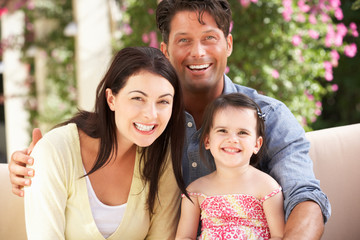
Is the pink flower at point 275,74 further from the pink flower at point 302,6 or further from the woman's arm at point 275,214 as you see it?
the woman's arm at point 275,214

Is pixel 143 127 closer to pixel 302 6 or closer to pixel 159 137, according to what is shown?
pixel 159 137

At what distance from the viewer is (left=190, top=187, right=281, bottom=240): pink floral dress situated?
231 centimetres

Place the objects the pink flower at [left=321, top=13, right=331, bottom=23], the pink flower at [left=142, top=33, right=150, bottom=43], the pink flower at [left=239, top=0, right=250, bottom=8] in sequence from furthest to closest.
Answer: the pink flower at [left=142, top=33, right=150, bottom=43], the pink flower at [left=321, top=13, right=331, bottom=23], the pink flower at [left=239, top=0, right=250, bottom=8]

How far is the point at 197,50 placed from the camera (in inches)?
109

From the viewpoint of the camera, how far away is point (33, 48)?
7.77 meters

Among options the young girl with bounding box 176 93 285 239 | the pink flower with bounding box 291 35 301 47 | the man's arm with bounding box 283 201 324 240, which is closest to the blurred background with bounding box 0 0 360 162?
the pink flower with bounding box 291 35 301 47

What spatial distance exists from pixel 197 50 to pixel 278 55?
204 cm

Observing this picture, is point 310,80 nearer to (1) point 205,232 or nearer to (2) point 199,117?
(2) point 199,117

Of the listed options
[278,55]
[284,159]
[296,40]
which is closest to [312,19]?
[296,40]

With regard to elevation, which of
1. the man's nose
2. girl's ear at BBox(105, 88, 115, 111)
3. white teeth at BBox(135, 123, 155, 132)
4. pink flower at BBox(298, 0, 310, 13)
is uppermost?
pink flower at BBox(298, 0, 310, 13)

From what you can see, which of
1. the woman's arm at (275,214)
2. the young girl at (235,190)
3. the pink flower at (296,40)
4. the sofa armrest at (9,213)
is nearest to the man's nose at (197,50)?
the young girl at (235,190)

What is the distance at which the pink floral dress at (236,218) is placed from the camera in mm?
2314

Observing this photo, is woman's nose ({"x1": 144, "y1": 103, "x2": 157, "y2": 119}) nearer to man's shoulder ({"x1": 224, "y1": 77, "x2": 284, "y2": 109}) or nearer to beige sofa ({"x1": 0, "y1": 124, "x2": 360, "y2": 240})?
man's shoulder ({"x1": 224, "y1": 77, "x2": 284, "y2": 109})

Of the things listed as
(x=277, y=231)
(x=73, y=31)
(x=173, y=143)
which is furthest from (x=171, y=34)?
(x=73, y=31)
